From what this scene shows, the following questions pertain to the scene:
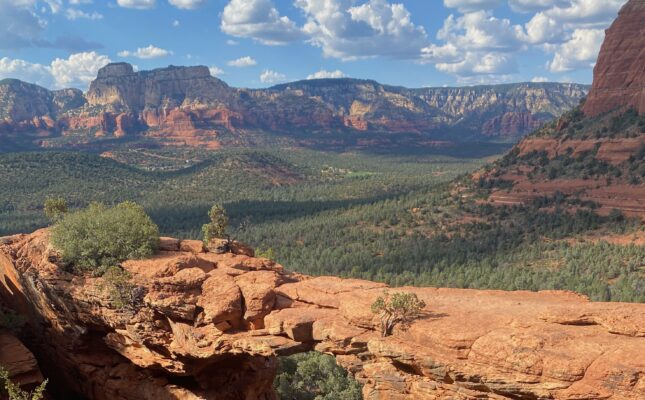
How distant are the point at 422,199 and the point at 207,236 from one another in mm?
80996

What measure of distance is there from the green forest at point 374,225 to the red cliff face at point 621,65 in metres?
33.9

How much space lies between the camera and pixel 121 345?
73.4 feet

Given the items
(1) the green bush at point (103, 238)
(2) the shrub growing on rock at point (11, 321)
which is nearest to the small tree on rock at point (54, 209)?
(1) the green bush at point (103, 238)

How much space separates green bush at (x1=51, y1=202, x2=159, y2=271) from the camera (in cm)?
2311

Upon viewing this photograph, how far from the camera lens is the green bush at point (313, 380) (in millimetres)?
33719

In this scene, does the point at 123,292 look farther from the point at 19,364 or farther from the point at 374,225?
the point at 374,225

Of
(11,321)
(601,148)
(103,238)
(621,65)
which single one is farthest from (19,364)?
(621,65)

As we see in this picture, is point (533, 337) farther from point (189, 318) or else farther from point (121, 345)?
point (121, 345)

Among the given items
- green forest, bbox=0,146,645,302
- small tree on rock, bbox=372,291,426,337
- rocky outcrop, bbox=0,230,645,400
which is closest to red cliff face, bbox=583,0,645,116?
green forest, bbox=0,146,645,302

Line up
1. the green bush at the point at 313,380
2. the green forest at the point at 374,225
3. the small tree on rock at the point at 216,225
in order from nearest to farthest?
the small tree on rock at the point at 216,225 → the green bush at the point at 313,380 → the green forest at the point at 374,225

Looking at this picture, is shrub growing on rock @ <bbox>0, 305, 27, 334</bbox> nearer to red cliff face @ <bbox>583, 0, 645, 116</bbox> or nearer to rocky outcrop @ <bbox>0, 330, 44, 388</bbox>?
rocky outcrop @ <bbox>0, 330, 44, 388</bbox>

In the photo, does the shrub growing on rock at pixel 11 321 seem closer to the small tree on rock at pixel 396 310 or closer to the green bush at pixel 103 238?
the green bush at pixel 103 238

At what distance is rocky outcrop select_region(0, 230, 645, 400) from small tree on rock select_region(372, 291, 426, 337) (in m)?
0.40

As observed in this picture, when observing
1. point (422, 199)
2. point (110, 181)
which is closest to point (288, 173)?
point (110, 181)
